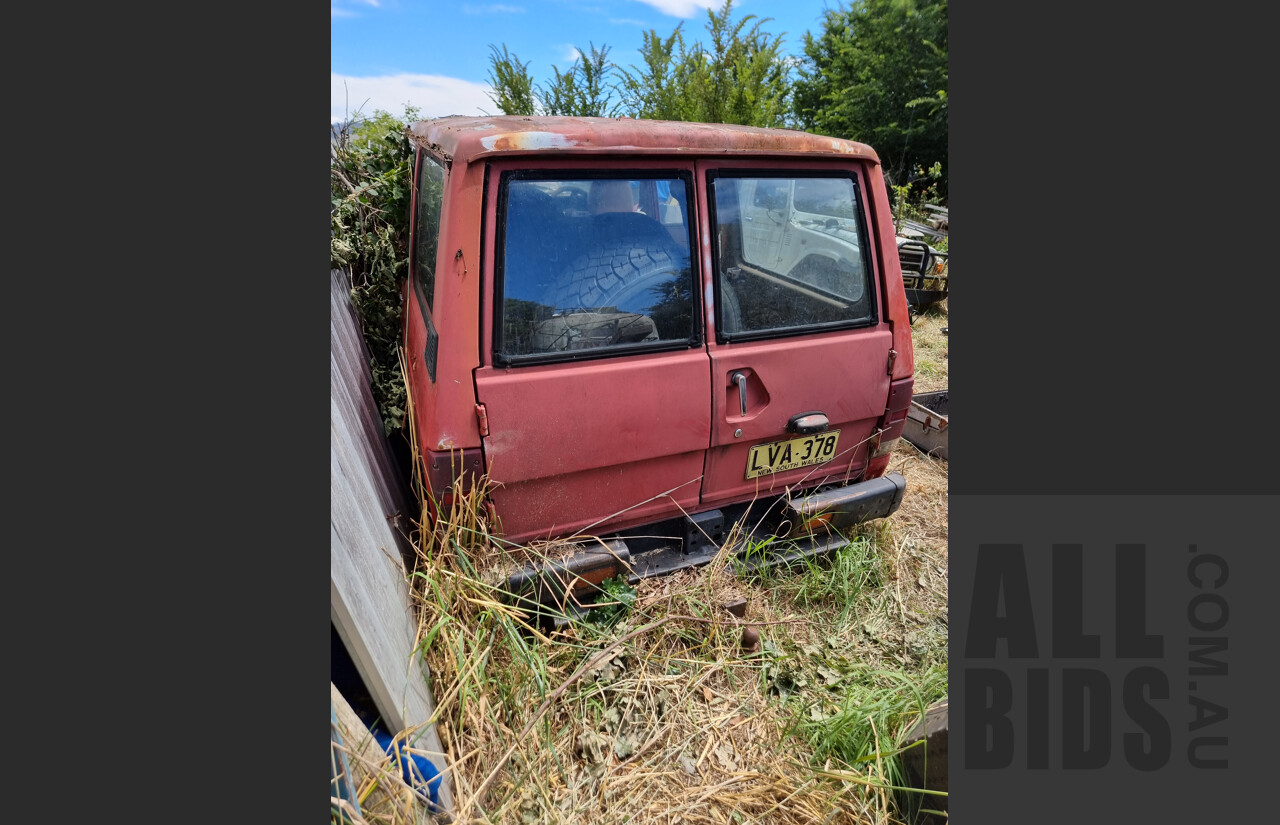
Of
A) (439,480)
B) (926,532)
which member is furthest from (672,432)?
(926,532)

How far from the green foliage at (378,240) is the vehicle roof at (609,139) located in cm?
86

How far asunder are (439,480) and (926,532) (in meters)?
2.74

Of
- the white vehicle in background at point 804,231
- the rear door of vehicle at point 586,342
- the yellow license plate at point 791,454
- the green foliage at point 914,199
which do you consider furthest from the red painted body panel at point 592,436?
the green foliage at point 914,199

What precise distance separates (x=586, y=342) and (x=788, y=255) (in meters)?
1.13

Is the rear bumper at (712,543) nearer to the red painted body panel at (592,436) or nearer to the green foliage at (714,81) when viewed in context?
the red painted body panel at (592,436)

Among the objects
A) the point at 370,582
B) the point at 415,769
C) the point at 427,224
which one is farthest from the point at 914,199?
the point at 415,769

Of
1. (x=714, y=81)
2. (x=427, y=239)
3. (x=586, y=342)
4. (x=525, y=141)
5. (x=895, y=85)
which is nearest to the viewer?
(x=525, y=141)

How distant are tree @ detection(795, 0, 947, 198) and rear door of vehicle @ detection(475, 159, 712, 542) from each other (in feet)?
56.6

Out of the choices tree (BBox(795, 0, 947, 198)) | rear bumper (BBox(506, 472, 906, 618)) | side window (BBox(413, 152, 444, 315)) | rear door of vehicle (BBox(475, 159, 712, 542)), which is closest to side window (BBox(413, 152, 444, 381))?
side window (BBox(413, 152, 444, 315))

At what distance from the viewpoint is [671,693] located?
8.25 feet

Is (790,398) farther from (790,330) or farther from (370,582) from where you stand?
(370,582)

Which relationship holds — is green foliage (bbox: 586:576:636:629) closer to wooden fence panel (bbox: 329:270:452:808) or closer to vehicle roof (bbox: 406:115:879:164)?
wooden fence panel (bbox: 329:270:452:808)

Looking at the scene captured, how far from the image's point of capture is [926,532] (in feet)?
12.6

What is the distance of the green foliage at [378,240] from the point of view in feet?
10.9
